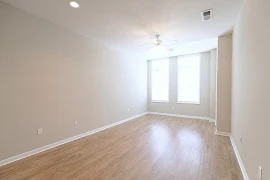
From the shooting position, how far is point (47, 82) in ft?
9.53

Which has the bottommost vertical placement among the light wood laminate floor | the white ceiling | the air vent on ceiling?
the light wood laminate floor

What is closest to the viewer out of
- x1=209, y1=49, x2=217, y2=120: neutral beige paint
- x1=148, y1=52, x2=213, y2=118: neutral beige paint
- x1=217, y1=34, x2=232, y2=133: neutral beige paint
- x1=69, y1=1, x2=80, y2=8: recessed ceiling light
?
x1=69, y1=1, x2=80, y2=8: recessed ceiling light

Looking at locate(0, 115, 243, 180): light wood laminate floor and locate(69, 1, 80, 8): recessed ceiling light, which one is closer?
locate(0, 115, 243, 180): light wood laminate floor

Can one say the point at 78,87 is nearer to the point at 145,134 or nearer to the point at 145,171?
the point at 145,134

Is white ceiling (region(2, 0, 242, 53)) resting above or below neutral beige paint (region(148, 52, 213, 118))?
above

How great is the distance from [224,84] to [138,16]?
2.86m

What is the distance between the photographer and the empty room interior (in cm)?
196

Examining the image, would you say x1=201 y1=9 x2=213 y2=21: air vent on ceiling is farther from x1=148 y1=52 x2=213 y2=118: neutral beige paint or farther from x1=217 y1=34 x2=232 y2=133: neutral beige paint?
x1=148 y1=52 x2=213 y2=118: neutral beige paint

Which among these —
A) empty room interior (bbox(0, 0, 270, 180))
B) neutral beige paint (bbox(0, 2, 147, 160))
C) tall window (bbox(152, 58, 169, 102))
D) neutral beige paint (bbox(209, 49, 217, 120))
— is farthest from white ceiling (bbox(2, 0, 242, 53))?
tall window (bbox(152, 58, 169, 102))

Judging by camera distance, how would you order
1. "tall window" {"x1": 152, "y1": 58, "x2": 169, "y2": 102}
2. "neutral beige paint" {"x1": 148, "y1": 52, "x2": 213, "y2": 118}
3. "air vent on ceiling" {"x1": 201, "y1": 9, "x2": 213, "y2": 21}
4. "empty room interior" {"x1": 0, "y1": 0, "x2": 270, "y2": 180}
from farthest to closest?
"tall window" {"x1": 152, "y1": 58, "x2": 169, "y2": 102}
"neutral beige paint" {"x1": 148, "y1": 52, "x2": 213, "y2": 118}
"air vent on ceiling" {"x1": 201, "y1": 9, "x2": 213, "y2": 21}
"empty room interior" {"x1": 0, "y1": 0, "x2": 270, "y2": 180}

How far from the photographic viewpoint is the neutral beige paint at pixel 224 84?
3.59 m

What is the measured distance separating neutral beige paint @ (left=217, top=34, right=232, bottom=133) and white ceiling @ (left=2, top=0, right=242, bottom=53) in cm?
36

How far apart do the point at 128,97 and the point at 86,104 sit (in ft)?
6.78

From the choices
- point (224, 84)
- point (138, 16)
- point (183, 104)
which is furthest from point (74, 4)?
point (183, 104)
